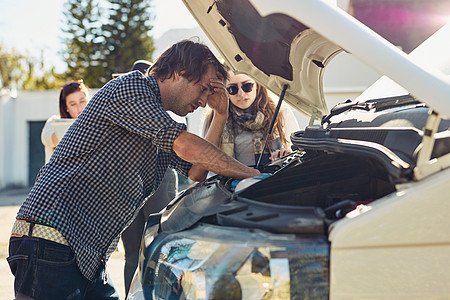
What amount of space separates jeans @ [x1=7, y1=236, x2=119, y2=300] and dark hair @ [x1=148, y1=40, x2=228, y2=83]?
931 millimetres

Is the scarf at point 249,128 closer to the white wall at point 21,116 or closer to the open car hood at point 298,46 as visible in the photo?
the open car hood at point 298,46

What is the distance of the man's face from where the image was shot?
2404mm

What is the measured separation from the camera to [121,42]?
2867 cm

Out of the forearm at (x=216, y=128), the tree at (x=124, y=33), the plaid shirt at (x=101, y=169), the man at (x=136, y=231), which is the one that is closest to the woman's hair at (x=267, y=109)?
the forearm at (x=216, y=128)

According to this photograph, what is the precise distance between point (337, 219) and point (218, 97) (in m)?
1.49

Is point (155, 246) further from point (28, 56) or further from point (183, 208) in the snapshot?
point (28, 56)

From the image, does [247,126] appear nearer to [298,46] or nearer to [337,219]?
[298,46]

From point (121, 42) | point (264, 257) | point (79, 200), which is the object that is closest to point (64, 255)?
point (79, 200)

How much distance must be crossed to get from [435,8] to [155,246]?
54.3 ft

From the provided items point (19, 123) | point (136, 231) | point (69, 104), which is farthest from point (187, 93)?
point (19, 123)

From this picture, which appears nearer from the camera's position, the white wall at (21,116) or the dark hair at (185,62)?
the dark hair at (185,62)

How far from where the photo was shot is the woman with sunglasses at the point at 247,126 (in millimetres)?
3320

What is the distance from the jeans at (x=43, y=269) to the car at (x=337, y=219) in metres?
0.29

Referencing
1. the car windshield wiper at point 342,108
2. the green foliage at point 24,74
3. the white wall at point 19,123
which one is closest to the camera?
the car windshield wiper at point 342,108
